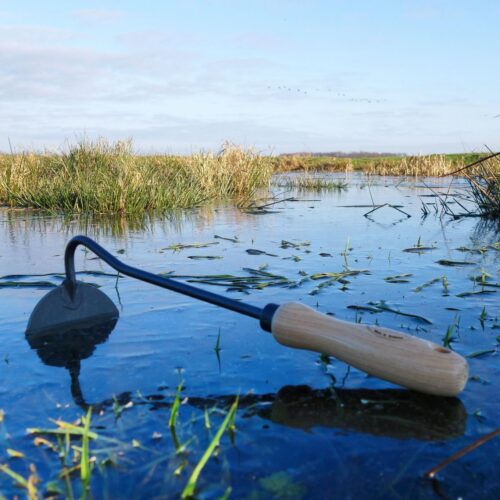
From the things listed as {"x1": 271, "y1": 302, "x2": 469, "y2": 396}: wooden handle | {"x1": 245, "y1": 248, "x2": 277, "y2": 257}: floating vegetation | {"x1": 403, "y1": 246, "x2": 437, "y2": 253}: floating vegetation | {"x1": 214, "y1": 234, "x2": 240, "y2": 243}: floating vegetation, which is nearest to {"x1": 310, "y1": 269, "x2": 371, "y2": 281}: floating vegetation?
{"x1": 245, "y1": 248, "x2": 277, "y2": 257}: floating vegetation

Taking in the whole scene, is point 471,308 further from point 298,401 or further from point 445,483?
point 445,483

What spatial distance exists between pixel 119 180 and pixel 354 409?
7527mm

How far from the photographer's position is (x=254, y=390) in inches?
95.0

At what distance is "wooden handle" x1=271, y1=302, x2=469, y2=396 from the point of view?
213cm

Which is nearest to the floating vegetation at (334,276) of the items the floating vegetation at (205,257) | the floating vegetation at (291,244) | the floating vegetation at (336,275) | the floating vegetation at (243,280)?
the floating vegetation at (336,275)

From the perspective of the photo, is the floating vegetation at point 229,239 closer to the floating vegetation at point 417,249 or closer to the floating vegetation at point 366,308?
the floating vegetation at point 417,249

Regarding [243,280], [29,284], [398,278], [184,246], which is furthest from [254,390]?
[184,246]

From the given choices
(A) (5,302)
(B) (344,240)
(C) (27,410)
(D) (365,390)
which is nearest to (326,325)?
(D) (365,390)

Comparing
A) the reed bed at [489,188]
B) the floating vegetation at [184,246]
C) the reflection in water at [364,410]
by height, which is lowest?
the reflection in water at [364,410]

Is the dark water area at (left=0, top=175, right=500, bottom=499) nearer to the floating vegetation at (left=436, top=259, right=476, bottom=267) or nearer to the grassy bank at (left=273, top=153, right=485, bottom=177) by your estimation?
the floating vegetation at (left=436, top=259, right=476, bottom=267)

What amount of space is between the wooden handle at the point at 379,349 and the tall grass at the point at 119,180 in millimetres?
7089

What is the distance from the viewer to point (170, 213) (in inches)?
371

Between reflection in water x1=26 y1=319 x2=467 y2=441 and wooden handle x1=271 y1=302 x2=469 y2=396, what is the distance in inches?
3.5

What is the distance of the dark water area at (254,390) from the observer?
179 centimetres
